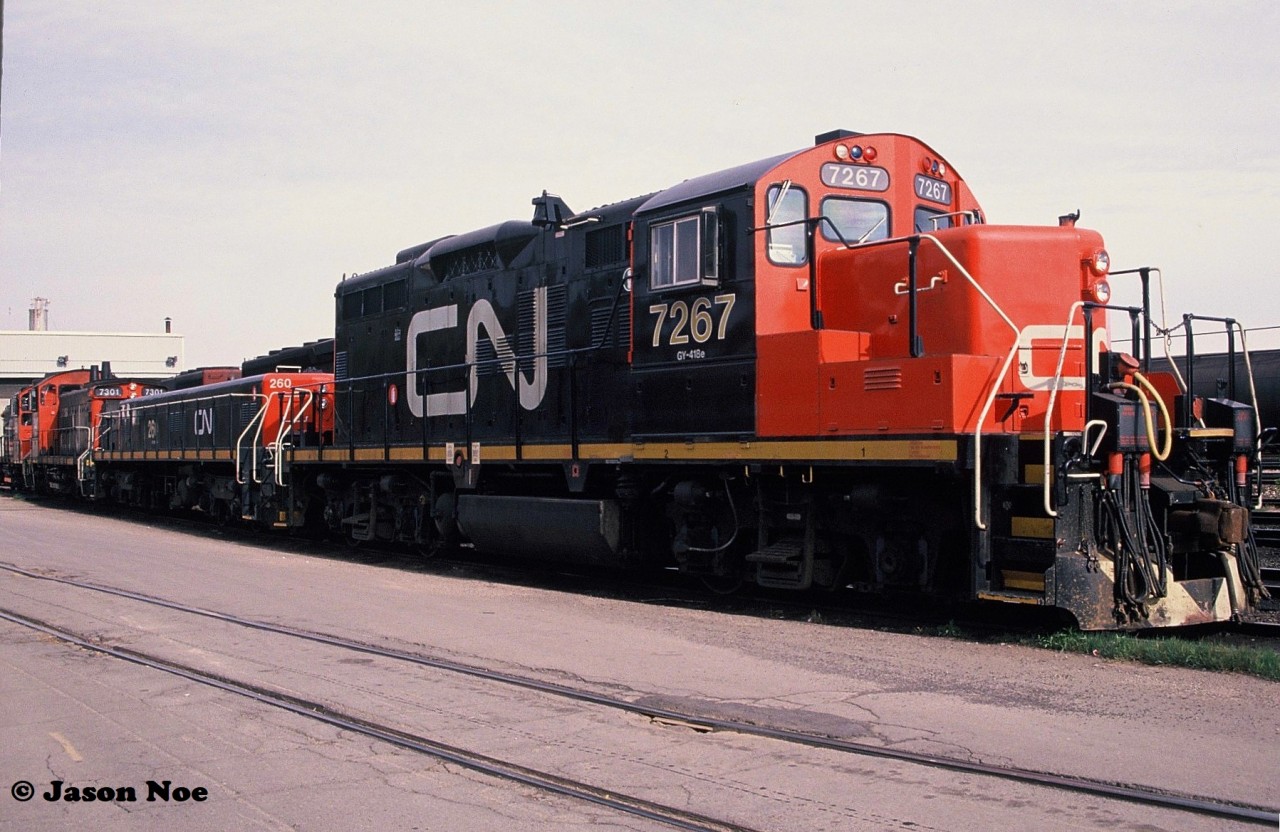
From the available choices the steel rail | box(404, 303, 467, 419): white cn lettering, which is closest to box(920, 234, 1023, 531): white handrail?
the steel rail

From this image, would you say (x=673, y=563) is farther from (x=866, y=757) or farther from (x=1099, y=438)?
(x=866, y=757)

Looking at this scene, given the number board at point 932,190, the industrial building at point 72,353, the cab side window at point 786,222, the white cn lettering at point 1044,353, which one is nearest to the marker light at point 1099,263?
the white cn lettering at point 1044,353

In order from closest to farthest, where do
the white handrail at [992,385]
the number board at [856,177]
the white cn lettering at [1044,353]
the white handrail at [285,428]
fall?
1. the white handrail at [992,385]
2. the white cn lettering at [1044,353]
3. the number board at [856,177]
4. the white handrail at [285,428]

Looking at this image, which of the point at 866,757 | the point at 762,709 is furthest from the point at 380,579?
the point at 866,757

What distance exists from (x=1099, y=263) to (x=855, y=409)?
2.34 meters

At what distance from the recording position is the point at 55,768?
5.64 m

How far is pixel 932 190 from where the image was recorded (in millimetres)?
10852

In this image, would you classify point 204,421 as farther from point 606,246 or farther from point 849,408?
point 849,408

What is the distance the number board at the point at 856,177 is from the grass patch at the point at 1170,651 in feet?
13.7

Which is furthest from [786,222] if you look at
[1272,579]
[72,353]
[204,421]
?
[72,353]

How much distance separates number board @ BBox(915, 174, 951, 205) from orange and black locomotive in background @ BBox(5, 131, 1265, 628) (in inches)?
1.2

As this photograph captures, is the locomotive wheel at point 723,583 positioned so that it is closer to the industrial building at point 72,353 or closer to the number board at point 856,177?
the number board at point 856,177

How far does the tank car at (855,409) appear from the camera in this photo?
8.62 metres

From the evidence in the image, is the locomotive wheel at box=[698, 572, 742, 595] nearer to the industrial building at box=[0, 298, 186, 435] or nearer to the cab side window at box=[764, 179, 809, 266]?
the cab side window at box=[764, 179, 809, 266]
